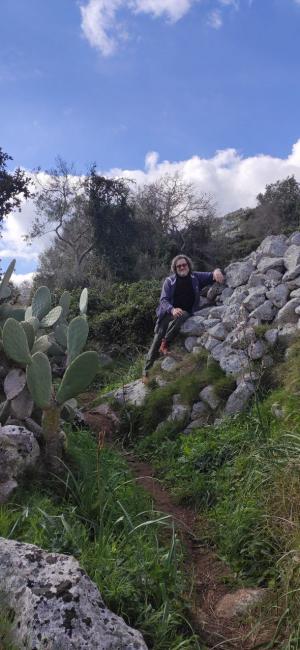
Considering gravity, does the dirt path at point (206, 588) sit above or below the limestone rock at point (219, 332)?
below

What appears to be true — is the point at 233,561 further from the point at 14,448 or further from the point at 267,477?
the point at 14,448

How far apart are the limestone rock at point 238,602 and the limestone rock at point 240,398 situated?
7.79 ft

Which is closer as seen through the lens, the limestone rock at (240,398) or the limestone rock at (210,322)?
the limestone rock at (240,398)

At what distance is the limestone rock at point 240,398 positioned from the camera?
18.2 feet

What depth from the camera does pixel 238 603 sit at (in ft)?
10.4

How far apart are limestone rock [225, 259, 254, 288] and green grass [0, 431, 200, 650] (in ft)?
13.1

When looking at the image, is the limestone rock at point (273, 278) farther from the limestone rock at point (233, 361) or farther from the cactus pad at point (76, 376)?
the cactus pad at point (76, 376)

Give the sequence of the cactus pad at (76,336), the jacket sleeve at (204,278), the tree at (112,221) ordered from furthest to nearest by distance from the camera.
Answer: the tree at (112,221) → the jacket sleeve at (204,278) → the cactus pad at (76,336)

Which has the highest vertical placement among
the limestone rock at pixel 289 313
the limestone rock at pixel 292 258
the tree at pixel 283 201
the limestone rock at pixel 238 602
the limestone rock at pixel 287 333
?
the tree at pixel 283 201

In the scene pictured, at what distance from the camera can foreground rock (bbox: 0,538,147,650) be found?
7.13ft

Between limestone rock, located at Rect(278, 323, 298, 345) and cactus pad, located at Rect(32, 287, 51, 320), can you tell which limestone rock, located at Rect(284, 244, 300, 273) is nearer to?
limestone rock, located at Rect(278, 323, 298, 345)

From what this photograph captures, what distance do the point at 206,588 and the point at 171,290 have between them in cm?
465

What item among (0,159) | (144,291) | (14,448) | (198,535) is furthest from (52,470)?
(0,159)

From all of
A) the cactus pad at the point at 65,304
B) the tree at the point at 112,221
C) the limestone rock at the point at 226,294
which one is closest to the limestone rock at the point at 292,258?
the limestone rock at the point at 226,294
